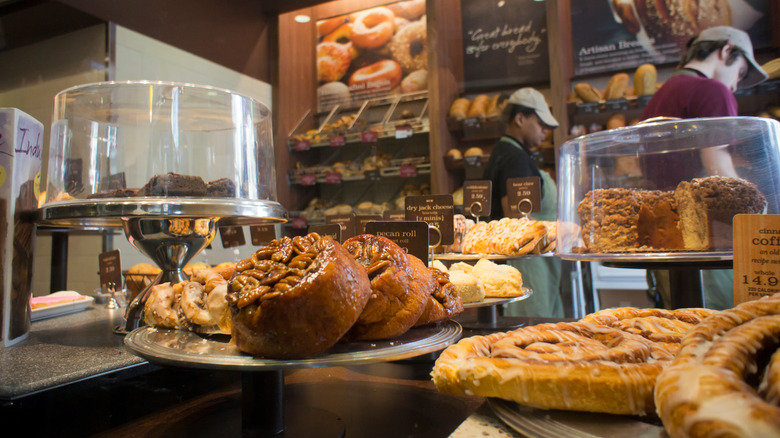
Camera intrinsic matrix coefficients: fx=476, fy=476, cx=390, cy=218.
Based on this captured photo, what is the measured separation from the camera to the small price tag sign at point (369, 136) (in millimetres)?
Answer: 4371

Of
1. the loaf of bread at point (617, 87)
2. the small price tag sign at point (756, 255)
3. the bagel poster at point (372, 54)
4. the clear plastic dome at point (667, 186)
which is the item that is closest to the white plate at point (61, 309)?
the clear plastic dome at point (667, 186)

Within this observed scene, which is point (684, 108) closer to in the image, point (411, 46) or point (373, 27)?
point (411, 46)

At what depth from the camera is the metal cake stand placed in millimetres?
1231

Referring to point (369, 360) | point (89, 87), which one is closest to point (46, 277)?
point (89, 87)

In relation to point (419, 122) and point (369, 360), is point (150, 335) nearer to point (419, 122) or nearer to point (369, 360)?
point (369, 360)

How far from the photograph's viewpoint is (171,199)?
1287 mm

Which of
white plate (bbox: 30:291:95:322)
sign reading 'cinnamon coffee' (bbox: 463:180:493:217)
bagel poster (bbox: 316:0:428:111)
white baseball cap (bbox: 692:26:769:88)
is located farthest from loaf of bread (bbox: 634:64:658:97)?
white plate (bbox: 30:291:95:322)

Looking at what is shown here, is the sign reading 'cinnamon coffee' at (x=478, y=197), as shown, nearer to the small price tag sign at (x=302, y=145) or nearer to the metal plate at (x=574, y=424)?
the metal plate at (x=574, y=424)

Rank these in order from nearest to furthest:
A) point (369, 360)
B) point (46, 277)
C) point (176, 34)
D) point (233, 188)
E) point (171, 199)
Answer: point (369, 360)
point (171, 199)
point (233, 188)
point (46, 277)
point (176, 34)

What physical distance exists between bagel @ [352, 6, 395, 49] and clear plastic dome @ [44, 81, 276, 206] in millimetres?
3576

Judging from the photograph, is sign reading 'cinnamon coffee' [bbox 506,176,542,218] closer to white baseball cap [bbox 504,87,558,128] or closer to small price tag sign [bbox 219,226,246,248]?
white baseball cap [bbox 504,87,558,128]

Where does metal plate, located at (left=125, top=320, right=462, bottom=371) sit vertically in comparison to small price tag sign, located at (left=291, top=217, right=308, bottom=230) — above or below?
below

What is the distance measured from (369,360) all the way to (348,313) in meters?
0.09

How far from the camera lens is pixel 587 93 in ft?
12.3
